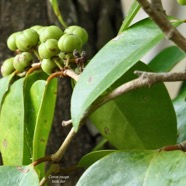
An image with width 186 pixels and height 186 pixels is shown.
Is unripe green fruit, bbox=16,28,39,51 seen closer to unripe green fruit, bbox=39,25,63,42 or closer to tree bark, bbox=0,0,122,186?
unripe green fruit, bbox=39,25,63,42

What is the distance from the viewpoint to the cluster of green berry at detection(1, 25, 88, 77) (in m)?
0.71

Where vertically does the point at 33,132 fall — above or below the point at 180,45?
below

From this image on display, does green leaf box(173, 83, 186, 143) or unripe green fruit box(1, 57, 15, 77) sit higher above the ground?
unripe green fruit box(1, 57, 15, 77)

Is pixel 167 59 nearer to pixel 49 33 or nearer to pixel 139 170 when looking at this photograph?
pixel 49 33

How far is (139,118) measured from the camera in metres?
0.76

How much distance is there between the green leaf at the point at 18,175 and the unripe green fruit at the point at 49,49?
0.17 metres

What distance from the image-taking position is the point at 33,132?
0.81 m

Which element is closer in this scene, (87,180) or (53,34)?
(87,180)

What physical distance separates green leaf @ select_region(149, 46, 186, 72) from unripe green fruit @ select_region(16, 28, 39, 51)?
410mm

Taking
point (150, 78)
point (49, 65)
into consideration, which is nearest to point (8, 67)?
point (49, 65)

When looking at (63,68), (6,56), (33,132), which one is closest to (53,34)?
(63,68)

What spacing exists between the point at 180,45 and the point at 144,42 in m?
0.07

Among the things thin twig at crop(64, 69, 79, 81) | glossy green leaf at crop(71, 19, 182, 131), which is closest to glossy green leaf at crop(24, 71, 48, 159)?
thin twig at crop(64, 69, 79, 81)

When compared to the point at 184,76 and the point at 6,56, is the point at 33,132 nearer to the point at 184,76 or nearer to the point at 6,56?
the point at 184,76
